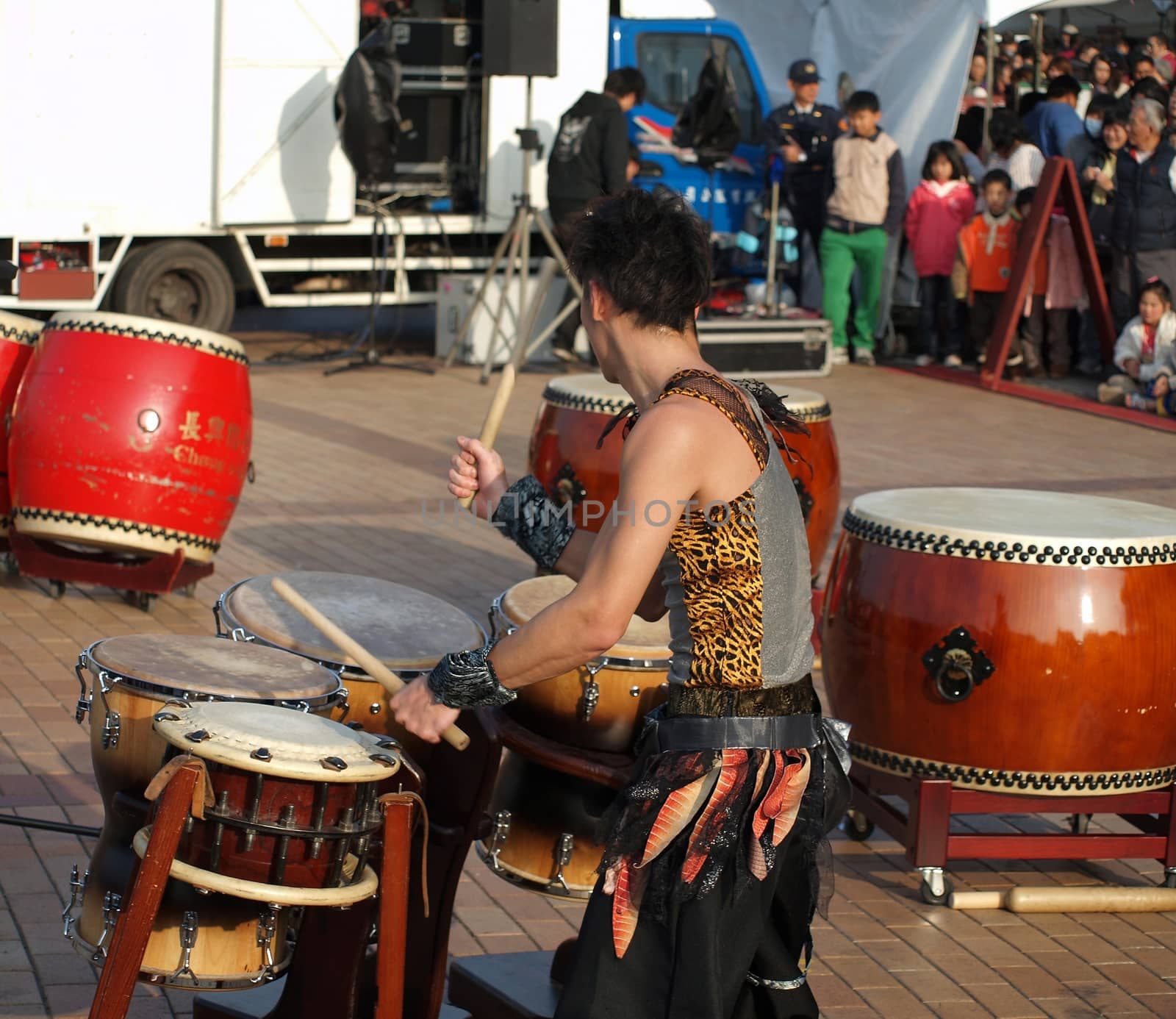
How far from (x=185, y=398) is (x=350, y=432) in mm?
3856

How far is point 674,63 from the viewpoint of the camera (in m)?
13.9

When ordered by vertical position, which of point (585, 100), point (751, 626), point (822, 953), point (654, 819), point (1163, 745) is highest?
point (585, 100)

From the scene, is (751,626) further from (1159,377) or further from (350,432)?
(1159,377)

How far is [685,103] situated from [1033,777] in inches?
409

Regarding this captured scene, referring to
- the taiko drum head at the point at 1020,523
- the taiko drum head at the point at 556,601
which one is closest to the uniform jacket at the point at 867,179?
the taiko drum head at the point at 1020,523

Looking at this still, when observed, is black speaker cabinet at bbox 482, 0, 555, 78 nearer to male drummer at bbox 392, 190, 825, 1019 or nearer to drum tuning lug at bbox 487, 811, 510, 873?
drum tuning lug at bbox 487, 811, 510, 873

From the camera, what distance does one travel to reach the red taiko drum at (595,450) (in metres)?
6.11

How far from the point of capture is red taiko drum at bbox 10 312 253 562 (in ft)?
20.1

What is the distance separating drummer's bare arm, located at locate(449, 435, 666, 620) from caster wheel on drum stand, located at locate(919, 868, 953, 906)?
1.67 m

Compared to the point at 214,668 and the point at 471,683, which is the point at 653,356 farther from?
the point at 214,668

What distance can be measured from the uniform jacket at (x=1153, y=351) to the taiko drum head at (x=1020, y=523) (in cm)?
700

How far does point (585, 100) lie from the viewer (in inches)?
456

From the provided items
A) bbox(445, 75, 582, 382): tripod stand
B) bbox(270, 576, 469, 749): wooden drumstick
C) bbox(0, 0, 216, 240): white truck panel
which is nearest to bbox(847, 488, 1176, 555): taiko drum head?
bbox(270, 576, 469, 749): wooden drumstick

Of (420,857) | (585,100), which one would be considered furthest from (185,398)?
(585,100)
